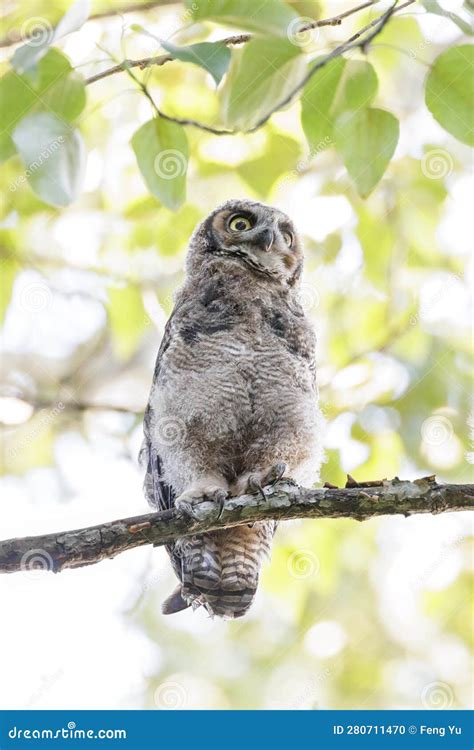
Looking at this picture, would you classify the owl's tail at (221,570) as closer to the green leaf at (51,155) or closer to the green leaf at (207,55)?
the green leaf at (51,155)

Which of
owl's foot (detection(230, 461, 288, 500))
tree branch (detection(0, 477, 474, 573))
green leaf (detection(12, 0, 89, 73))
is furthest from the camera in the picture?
owl's foot (detection(230, 461, 288, 500))

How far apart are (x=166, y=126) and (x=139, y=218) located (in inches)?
59.3

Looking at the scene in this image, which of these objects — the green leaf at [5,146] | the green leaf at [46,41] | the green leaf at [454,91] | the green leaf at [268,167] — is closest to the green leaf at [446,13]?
the green leaf at [454,91]

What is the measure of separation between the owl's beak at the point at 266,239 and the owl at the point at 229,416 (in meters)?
0.13

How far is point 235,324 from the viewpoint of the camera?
100.0 inches

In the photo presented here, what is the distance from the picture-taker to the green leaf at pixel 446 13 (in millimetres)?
1541

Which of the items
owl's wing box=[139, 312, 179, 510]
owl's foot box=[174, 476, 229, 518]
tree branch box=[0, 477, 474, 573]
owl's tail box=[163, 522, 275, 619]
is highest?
owl's wing box=[139, 312, 179, 510]

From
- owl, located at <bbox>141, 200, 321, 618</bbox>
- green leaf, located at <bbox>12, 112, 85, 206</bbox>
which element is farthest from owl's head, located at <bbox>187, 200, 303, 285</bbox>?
green leaf, located at <bbox>12, 112, 85, 206</bbox>

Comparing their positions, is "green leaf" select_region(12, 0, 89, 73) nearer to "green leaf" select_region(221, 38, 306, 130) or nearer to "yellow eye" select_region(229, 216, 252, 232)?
"green leaf" select_region(221, 38, 306, 130)

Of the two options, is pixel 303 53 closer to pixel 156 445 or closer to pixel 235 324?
pixel 235 324

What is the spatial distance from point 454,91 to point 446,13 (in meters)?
0.15

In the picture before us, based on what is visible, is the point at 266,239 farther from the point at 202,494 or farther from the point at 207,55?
the point at 207,55

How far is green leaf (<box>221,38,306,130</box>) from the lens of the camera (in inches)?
62.5

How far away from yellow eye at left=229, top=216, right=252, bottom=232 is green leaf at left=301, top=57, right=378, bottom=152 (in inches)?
44.9
